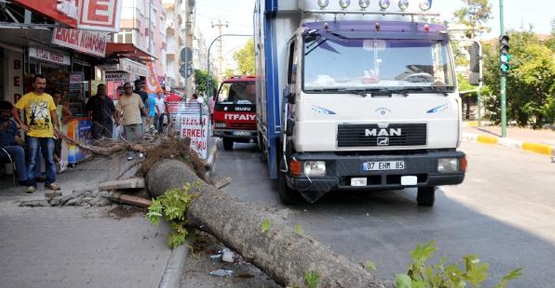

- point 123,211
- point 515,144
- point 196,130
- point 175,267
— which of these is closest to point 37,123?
point 123,211

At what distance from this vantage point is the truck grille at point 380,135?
21.8 ft

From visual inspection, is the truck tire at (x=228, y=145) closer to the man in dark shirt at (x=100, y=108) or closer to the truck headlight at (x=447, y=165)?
the man in dark shirt at (x=100, y=108)

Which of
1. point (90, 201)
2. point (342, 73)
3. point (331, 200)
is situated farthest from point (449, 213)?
point (90, 201)

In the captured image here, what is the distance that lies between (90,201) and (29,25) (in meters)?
2.36

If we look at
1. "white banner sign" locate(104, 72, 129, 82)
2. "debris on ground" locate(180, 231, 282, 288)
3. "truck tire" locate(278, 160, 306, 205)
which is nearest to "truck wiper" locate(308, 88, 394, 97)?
"truck tire" locate(278, 160, 306, 205)

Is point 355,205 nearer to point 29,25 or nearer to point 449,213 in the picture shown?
point 449,213

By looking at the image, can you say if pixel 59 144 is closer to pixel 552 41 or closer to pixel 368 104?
pixel 368 104

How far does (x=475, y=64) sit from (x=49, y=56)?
7.66m

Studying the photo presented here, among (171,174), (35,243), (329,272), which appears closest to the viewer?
(329,272)

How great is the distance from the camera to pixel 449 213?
24.0ft

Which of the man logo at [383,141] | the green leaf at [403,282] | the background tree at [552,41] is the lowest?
the green leaf at [403,282]

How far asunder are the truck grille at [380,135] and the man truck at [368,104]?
0.04 feet

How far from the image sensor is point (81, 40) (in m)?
9.88

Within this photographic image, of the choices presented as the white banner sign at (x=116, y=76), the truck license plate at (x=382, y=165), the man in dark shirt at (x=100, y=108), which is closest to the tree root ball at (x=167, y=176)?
the truck license plate at (x=382, y=165)
